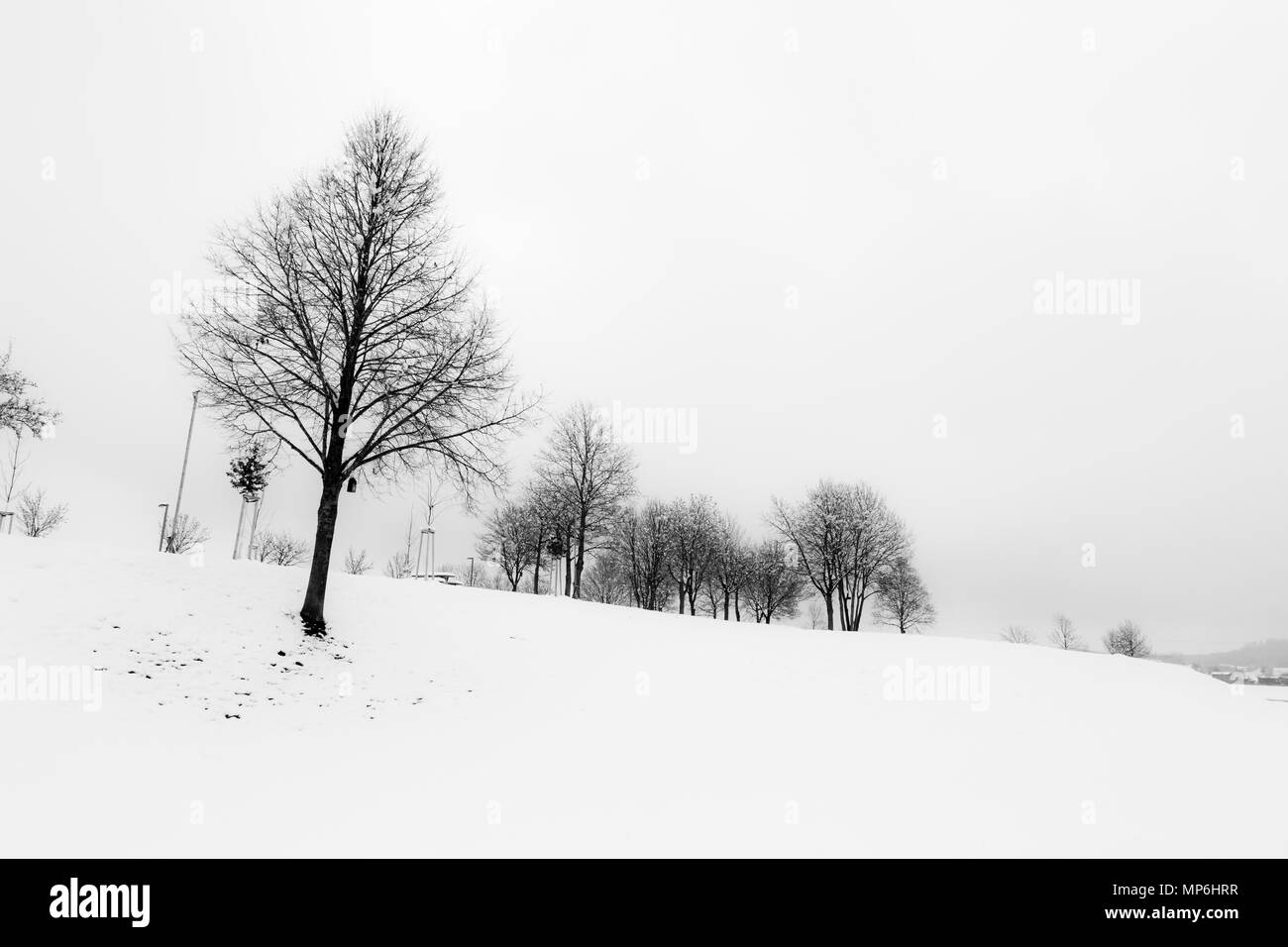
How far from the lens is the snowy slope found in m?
6.24

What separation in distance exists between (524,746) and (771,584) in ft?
147

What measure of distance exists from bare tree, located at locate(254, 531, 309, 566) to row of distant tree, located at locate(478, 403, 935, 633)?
21.2 metres

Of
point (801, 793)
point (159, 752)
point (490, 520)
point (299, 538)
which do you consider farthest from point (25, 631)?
point (299, 538)

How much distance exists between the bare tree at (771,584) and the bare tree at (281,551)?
151 ft

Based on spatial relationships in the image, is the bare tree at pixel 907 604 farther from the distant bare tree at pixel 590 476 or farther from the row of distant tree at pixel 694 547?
the distant bare tree at pixel 590 476

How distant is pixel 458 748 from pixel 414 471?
8049 millimetres

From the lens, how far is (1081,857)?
6082 millimetres

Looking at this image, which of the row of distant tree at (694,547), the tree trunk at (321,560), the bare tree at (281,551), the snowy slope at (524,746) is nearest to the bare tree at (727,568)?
the row of distant tree at (694,547)

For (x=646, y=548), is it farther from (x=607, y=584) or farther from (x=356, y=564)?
(x=356, y=564)

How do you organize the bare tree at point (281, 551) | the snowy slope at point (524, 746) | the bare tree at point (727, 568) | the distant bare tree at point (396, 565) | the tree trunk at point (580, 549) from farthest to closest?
the distant bare tree at point (396, 565)
the bare tree at point (281, 551)
the bare tree at point (727, 568)
the tree trunk at point (580, 549)
the snowy slope at point (524, 746)

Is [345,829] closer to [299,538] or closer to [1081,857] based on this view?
[1081,857]

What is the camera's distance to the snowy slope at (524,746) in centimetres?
624
